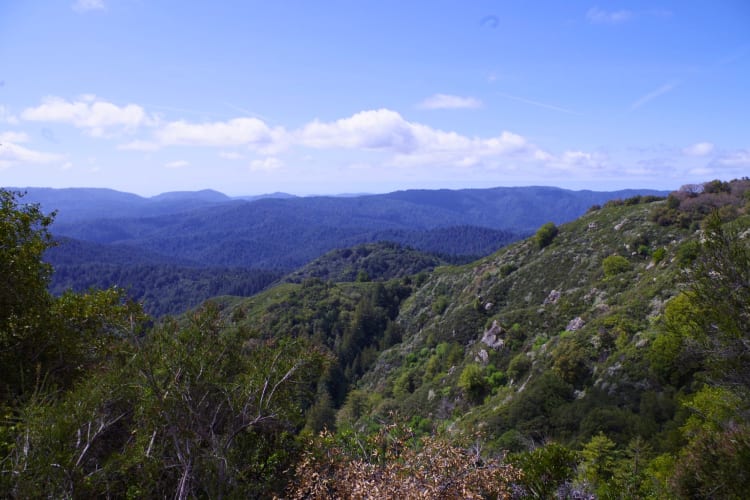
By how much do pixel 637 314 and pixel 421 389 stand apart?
22.8 metres

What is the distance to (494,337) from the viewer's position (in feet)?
126

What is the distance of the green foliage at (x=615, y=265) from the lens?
37.1 metres

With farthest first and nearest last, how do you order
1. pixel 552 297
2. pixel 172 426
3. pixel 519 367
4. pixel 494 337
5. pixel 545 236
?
pixel 545 236, pixel 552 297, pixel 494 337, pixel 519 367, pixel 172 426

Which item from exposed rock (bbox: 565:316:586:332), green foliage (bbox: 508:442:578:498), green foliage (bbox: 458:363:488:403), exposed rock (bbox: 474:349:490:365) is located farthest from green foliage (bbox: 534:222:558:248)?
green foliage (bbox: 508:442:578:498)

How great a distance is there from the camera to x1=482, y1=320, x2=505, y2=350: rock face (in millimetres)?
37062

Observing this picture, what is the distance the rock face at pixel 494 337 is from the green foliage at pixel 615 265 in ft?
37.4

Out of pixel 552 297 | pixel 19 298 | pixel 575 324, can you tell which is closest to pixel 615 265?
pixel 552 297

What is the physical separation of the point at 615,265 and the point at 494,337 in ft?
43.8

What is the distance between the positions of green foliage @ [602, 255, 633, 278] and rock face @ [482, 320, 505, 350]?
11396mm

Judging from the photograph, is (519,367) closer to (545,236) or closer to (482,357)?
(482,357)

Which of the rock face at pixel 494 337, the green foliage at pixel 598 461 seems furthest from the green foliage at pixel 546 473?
the rock face at pixel 494 337

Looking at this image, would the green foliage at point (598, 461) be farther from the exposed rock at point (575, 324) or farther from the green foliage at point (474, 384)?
the green foliage at point (474, 384)

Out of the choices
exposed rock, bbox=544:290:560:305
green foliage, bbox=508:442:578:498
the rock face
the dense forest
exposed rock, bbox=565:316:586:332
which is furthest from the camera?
exposed rock, bbox=544:290:560:305

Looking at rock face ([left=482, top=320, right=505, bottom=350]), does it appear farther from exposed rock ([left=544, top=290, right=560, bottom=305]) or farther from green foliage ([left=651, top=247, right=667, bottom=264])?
green foliage ([left=651, top=247, right=667, bottom=264])
